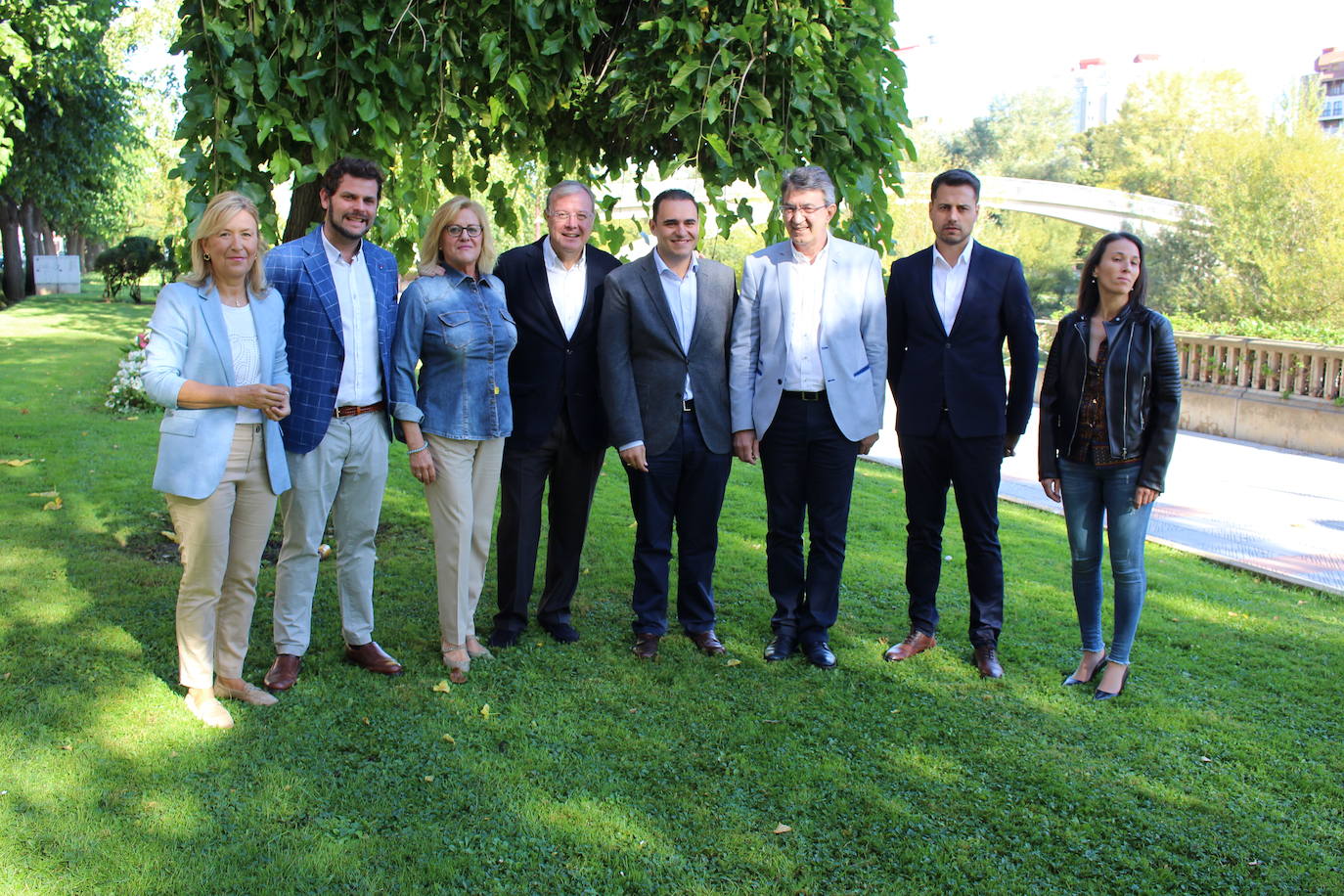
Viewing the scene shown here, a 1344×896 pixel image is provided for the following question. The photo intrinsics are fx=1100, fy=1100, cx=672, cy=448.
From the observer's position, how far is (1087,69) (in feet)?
503

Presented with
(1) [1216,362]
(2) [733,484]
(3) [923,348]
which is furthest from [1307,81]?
(3) [923,348]

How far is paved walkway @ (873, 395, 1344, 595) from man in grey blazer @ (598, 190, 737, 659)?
4.33m

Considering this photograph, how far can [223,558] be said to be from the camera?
397 centimetres

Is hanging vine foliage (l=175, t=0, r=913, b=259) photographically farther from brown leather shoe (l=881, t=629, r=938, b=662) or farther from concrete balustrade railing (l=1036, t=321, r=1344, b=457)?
concrete balustrade railing (l=1036, t=321, r=1344, b=457)

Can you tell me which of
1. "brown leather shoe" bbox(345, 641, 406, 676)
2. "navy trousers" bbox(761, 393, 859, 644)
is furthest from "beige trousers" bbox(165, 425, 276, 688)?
"navy trousers" bbox(761, 393, 859, 644)

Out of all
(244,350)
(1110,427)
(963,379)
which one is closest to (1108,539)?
(1110,427)

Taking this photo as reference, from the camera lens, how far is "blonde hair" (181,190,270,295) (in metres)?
3.79

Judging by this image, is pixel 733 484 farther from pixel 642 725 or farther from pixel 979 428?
pixel 642 725

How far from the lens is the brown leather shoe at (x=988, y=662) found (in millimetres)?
4777

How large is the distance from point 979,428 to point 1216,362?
13.0 meters

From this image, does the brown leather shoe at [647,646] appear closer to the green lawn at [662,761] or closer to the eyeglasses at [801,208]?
the green lawn at [662,761]

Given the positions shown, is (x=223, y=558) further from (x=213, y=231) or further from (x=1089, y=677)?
(x=1089, y=677)

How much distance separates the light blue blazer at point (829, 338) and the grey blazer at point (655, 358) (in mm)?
88

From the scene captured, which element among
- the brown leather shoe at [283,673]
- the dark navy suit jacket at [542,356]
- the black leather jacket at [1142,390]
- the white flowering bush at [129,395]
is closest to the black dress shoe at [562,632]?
the dark navy suit jacket at [542,356]
